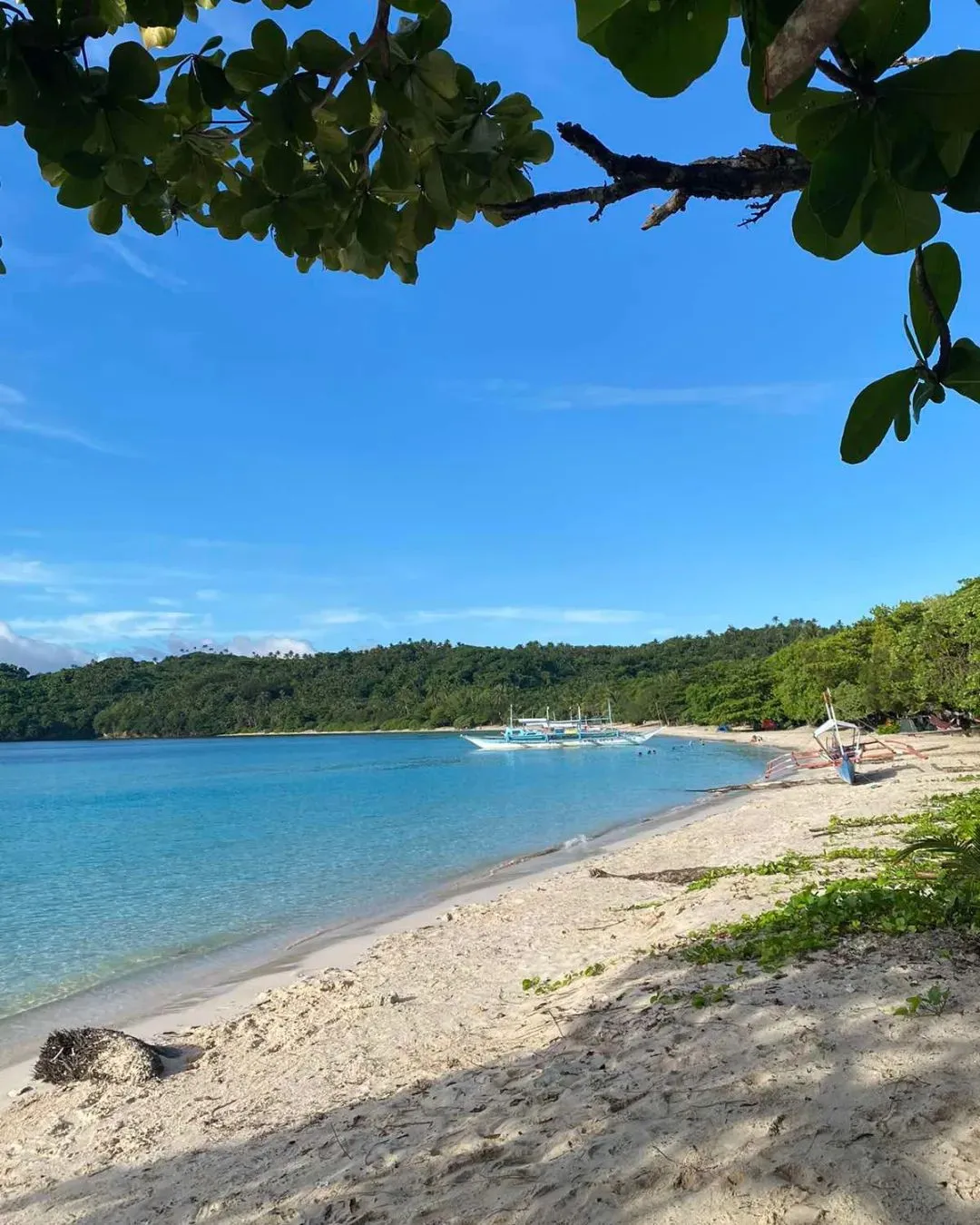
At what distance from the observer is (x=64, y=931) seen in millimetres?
12828

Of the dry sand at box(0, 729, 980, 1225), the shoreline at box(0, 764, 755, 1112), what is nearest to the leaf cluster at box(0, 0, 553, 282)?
the dry sand at box(0, 729, 980, 1225)

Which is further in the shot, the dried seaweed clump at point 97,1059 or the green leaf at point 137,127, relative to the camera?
the dried seaweed clump at point 97,1059

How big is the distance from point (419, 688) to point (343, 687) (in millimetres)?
13785

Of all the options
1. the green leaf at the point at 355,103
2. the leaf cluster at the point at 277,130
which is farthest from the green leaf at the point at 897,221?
the green leaf at the point at 355,103

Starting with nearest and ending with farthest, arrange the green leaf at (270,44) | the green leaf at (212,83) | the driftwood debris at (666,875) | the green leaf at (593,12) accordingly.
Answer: the green leaf at (593,12) → the green leaf at (270,44) → the green leaf at (212,83) → the driftwood debris at (666,875)

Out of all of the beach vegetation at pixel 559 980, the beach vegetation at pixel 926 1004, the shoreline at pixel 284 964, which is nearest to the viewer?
the beach vegetation at pixel 926 1004

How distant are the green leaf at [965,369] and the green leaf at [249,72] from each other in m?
1.19

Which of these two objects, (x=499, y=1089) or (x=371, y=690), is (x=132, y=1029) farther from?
(x=371, y=690)

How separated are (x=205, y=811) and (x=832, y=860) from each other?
2833 cm

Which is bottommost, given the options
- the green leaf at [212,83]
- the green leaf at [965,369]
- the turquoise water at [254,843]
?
the turquoise water at [254,843]

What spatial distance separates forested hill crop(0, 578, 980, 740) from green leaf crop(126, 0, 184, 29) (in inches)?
2070

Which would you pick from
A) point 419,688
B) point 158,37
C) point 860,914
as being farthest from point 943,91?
point 419,688

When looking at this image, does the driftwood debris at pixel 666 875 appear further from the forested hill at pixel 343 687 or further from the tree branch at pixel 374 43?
the forested hill at pixel 343 687

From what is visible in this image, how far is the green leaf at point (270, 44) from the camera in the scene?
131 cm
